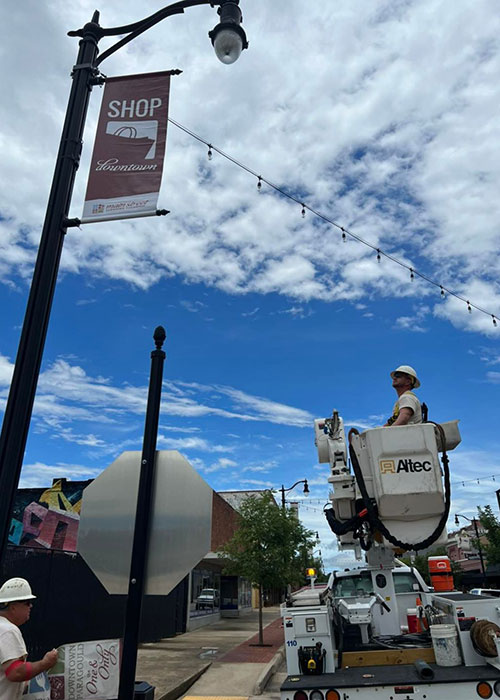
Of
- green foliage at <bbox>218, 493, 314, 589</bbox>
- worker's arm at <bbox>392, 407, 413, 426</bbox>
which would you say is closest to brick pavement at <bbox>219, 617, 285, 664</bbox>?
green foliage at <bbox>218, 493, 314, 589</bbox>

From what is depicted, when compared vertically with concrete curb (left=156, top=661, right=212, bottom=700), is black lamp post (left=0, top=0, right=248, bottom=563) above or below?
above

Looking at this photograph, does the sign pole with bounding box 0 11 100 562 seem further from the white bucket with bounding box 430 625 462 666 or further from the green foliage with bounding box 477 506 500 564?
the green foliage with bounding box 477 506 500 564

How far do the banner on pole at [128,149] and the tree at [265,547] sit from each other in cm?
1590

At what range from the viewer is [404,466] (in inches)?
173

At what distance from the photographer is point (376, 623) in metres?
6.60

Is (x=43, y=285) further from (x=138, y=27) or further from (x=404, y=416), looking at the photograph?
(x=404, y=416)

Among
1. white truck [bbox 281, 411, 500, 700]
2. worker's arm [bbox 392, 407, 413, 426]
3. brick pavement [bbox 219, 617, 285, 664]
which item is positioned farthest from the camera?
brick pavement [bbox 219, 617, 285, 664]

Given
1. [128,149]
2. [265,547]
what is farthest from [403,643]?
[265,547]

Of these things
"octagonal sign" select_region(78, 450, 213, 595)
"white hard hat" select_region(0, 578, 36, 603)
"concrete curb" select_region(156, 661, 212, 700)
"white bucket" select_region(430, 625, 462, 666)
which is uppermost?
"octagonal sign" select_region(78, 450, 213, 595)

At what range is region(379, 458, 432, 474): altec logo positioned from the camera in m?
4.37

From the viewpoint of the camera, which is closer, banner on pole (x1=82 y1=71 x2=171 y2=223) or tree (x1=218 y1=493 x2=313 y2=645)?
banner on pole (x1=82 y1=71 x2=171 y2=223)

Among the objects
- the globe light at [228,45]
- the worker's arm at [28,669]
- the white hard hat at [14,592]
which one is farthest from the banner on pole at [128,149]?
the worker's arm at [28,669]

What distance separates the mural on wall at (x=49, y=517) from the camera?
23.0m

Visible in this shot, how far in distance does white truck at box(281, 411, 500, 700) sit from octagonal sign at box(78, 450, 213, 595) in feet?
5.55
